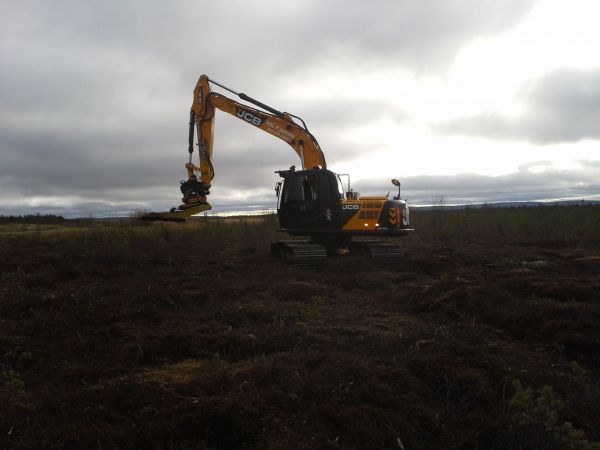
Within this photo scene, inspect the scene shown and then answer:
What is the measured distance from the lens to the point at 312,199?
14.6 meters

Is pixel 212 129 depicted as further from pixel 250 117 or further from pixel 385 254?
pixel 385 254

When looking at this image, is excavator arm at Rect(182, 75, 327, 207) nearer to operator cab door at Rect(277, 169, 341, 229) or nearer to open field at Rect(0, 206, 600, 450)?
operator cab door at Rect(277, 169, 341, 229)

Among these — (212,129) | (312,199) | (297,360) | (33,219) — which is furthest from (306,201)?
(33,219)

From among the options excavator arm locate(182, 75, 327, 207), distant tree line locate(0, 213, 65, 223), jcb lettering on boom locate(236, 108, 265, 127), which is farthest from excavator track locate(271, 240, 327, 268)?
distant tree line locate(0, 213, 65, 223)

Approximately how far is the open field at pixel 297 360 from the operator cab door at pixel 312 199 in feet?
6.78

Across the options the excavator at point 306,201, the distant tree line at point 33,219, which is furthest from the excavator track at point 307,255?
the distant tree line at point 33,219

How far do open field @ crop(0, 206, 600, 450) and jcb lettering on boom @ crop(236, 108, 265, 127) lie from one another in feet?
17.9

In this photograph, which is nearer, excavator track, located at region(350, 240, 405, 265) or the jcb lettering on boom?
excavator track, located at region(350, 240, 405, 265)

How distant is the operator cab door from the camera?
47.6ft

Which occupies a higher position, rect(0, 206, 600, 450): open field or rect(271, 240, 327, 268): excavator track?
rect(271, 240, 327, 268): excavator track

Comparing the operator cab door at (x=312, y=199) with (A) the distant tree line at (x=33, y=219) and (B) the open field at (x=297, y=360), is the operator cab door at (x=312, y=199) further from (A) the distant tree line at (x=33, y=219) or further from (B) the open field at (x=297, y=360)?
(A) the distant tree line at (x=33, y=219)

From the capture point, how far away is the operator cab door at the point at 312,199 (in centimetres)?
1452

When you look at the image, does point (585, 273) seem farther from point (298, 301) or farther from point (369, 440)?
point (369, 440)

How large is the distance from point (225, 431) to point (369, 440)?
120cm
